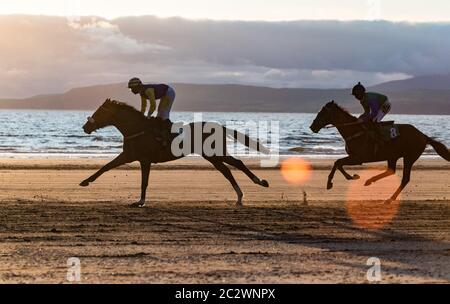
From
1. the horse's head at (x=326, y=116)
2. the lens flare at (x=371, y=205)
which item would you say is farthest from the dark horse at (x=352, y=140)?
the lens flare at (x=371, y=205)

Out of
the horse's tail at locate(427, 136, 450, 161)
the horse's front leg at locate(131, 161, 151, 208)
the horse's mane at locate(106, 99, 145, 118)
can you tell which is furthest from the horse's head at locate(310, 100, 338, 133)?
the horse's mane at locate(106, 99, 145, 118)

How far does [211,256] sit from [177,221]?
3997 millimetres

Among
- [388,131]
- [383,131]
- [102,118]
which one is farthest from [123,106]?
[388,131]

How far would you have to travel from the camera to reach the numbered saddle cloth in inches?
730

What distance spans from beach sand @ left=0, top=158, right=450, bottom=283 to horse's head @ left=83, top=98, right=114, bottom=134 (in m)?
1.76

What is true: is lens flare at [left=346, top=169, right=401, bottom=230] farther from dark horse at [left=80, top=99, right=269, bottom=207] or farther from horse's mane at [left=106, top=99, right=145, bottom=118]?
horse's mane at [left=106, top=99, right=145, bottom=118]

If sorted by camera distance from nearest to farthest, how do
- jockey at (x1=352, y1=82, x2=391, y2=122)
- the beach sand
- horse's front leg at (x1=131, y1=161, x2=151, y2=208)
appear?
the beach sand < horse's front leg at (x1=131, y1=161, x2=151, y2=208) < jockey at (x1=352, y1=82, x2=391, y2=122)

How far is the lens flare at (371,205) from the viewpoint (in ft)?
50.8

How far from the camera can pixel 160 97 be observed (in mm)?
17672

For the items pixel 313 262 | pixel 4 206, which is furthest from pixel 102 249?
pixel 4 206

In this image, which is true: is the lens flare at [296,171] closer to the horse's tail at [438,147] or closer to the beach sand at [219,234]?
the beach sand at [219,234]
